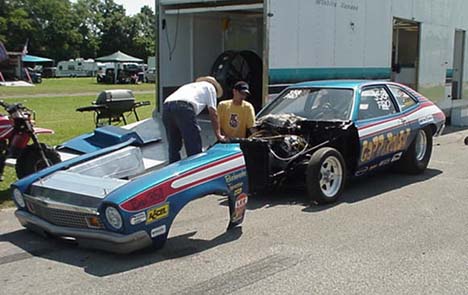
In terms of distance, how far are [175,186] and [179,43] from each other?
774 centimetres

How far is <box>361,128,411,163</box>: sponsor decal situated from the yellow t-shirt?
1.55 m

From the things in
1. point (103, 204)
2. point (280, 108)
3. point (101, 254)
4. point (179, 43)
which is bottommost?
point (101, 254)

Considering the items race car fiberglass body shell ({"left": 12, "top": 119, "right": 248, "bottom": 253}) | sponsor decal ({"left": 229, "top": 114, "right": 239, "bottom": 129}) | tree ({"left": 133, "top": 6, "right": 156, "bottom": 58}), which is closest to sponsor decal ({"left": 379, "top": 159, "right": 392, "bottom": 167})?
sponsor decal ({"left": 229, "top": 114, "right": 239, "bottom": 129})

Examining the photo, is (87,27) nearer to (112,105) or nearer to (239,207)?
(112,105)

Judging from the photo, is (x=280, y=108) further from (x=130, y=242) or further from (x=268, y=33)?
(x=130, y=242)

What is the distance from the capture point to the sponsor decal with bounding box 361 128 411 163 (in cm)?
782

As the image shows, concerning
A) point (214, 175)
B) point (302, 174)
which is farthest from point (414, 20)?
point (214, 175)

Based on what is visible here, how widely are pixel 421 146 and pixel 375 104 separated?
1400mm

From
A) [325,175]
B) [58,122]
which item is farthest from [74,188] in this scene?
[58,122]

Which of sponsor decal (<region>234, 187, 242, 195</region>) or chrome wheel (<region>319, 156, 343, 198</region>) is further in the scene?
chrome wheel (<region>319, 156, 343, 198</region>)

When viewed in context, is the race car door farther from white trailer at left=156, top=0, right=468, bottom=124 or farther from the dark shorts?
white trailer at left=156, top=0, right=468, bottom=124

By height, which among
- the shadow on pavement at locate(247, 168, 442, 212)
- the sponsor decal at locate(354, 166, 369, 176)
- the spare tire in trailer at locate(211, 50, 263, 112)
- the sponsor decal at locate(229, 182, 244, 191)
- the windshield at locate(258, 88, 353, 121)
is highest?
the spare tire in trailer at locate(211, 50, 263, 112)

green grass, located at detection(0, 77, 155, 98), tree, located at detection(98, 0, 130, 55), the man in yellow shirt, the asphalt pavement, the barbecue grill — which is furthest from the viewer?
tree, located at detection(98, 0, 130, 55)

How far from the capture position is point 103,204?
5016 millimetres
